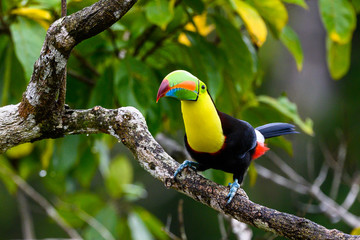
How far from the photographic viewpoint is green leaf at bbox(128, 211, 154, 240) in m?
3.75

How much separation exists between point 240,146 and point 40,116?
82cm

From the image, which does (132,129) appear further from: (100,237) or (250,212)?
(100,237)

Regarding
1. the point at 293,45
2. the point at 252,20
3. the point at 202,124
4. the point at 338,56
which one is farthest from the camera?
the point at 338,56

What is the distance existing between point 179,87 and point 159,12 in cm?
77

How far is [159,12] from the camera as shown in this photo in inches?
101

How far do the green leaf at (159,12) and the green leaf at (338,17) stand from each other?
0.84 meters

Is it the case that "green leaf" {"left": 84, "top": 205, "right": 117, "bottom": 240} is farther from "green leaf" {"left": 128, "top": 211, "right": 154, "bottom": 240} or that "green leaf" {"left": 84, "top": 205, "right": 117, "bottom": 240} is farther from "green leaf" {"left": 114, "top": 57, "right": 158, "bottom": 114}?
"green leaf" {"left": 114, "top": 57, "right": 158, "bottom": 114}

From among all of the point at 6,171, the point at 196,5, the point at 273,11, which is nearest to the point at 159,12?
the point at 196,5

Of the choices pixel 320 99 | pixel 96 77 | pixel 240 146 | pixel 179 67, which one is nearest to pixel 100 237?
pixel 96 77

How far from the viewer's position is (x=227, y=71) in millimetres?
2980

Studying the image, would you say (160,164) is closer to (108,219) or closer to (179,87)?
(179,87)

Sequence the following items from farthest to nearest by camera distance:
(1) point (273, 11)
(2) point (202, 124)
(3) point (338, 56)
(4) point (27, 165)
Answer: (4) point (27, 165) → (3) point (338, 56) → (1) point (273, 11) → (2) point (202, 124)

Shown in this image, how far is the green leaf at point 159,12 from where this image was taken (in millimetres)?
2518

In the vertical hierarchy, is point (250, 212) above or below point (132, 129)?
below
